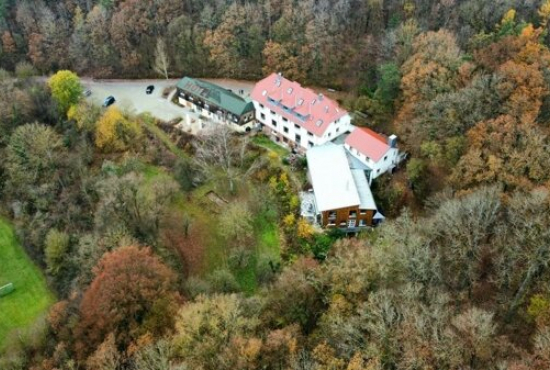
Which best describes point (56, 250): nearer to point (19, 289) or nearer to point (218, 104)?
point (19, 289)

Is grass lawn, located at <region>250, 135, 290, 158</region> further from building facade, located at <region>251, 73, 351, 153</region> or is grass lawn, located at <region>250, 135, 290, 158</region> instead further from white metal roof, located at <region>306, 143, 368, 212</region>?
white metal roof, located at <region>306, 143, 368, 212</region>

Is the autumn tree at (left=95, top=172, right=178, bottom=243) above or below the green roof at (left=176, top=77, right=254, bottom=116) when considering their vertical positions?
below

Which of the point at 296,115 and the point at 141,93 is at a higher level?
the point at 296,115

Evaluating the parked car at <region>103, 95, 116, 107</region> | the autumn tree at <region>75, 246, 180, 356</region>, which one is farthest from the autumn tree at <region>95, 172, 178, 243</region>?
the parked car at <region>103, 95, 116, 107</region>

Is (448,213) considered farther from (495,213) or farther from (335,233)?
(335,233)

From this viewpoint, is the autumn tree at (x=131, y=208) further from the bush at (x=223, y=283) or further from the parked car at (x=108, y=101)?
the parked car at (x=108, y=101)

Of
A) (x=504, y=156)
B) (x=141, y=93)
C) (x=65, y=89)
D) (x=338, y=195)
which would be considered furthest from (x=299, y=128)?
(x=65, y=89)
